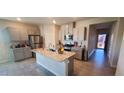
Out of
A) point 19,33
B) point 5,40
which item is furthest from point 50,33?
point 5,40

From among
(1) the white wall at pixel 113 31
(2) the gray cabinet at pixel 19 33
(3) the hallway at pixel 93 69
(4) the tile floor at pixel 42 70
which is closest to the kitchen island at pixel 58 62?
(4) the tile floor at pixel 42 70

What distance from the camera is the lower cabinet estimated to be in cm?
371

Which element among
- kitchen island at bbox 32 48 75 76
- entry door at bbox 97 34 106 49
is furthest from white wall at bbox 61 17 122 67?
entry door at bbox 97 34 106 49

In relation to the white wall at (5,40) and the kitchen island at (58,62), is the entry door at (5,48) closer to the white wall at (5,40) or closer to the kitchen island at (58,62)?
the white wall at (5,40)

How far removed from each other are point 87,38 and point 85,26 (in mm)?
654

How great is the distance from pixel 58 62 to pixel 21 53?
2.71 metres

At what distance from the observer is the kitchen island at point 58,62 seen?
1.97m

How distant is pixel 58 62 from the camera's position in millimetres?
2234

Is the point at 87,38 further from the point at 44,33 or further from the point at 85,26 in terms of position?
the point at 44,33

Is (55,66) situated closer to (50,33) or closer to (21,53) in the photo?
(21,53)
